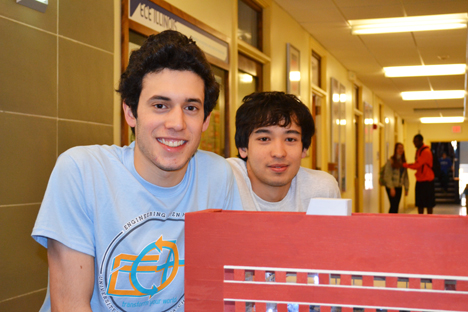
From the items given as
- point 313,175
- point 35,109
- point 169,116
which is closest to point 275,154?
point 313,175

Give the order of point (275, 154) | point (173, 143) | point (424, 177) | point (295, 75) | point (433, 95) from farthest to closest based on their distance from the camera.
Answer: point (433, 95)
point (424, 177)
point (295, 75)
point (275, 154)
point (173, 143)

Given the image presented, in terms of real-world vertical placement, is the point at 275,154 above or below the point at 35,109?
below

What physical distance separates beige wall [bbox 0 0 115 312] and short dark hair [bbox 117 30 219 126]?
3.48ft

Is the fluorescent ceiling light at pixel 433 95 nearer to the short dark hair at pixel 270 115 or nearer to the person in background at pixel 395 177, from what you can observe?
the person in background at pixel 395 177

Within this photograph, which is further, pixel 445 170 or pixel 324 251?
pixel 445 170

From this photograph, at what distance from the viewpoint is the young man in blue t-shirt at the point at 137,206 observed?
1002mm

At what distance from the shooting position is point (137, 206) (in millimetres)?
1095

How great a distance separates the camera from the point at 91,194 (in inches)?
41.8

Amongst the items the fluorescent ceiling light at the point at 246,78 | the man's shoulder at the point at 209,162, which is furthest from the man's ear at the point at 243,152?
the fluorescent ceiling light at the point at 246,78

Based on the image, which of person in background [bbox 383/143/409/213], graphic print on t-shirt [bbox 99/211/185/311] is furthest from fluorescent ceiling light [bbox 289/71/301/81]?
graphic print on t-shirt [bbox 99/211/185/311]

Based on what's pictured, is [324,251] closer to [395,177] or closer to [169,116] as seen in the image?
[169,116]

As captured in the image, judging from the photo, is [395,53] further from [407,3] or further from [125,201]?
[125,201]

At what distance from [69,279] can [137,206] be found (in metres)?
0.21

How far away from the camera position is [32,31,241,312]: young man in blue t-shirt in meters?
1.00
